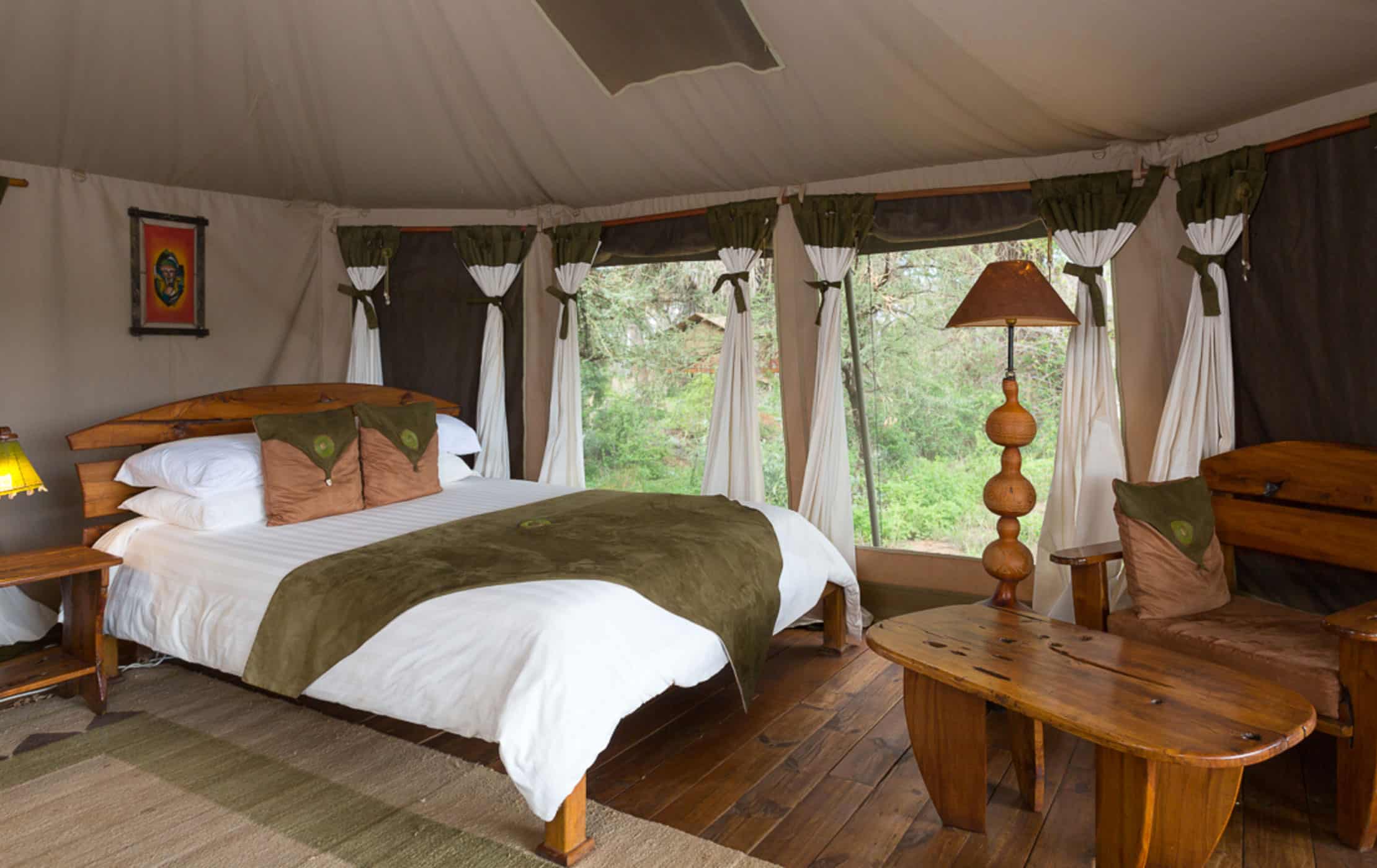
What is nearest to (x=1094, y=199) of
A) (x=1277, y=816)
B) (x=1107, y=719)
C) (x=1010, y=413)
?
(x=1010, y=413)

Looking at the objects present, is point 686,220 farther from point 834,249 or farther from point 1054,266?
point 1054,266

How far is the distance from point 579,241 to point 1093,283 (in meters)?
2.67

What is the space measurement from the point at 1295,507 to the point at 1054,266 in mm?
2246

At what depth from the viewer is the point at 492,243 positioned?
5.00m

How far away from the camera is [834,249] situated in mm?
4125

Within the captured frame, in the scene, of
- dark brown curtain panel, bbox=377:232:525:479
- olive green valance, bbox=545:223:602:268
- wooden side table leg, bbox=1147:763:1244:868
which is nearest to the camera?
wooden side table leg, bbox=1147:763:1244:868

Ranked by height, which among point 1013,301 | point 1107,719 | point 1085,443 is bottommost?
point 1107,719

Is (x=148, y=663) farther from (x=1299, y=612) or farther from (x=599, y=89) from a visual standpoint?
(x=1299, y=612)

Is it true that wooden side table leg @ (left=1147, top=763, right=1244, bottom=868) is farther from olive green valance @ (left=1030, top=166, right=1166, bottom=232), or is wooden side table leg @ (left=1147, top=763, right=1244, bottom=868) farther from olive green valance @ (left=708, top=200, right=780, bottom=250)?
olive green valance @ (left=708, top=200, right=780, bottom=250)

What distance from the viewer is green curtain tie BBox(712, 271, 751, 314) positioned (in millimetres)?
4375

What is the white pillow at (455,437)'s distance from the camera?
4461mm

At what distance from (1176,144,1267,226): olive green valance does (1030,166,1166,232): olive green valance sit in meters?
0.13

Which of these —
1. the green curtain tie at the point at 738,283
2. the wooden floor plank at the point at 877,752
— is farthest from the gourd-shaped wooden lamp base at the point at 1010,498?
the green curtain tie at the point at 738,283

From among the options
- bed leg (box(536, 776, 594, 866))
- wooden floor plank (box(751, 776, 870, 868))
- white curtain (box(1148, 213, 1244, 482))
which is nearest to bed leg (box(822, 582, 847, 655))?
wooden floor plank (box(751, 776, 870, 868))
